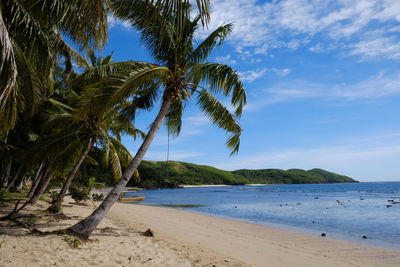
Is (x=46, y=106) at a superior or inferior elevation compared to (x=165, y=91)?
superior

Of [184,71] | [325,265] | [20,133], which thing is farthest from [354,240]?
[20,133]

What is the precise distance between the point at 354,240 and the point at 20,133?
54.1 feet

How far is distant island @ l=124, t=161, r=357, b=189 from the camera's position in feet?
340

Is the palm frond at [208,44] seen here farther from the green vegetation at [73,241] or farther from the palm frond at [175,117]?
the green vegetation at [73,241]

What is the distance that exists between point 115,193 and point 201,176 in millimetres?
141853

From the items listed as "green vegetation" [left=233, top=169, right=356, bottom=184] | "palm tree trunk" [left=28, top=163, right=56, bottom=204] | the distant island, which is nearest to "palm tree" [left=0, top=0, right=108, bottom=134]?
"palm tree trunk" [left=28, top=163, right=56, bottom=204]

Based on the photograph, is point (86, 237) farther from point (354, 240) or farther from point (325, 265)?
point (354, 240)

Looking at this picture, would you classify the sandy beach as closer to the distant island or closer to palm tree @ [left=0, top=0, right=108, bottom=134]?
palm tree @ [left=0, top=0, right=108, bottom=134]

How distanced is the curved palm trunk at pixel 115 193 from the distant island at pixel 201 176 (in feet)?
297

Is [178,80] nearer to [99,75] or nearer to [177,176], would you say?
[99,75]

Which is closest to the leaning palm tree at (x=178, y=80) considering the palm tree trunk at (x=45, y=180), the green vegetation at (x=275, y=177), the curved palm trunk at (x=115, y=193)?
the curved palm trunk at (x=115, y=193)

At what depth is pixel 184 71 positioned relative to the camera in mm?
8266

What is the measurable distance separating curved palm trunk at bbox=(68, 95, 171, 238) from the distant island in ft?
297

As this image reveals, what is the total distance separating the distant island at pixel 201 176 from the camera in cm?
10356
